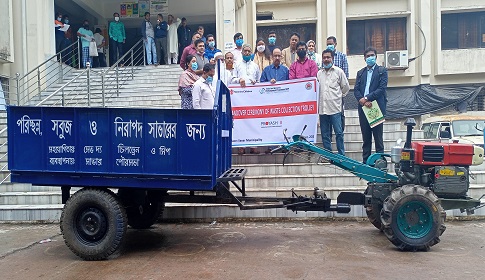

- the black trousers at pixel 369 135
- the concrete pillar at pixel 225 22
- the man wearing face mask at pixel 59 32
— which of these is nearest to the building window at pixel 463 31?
the concrete pillar at pixel 225 22

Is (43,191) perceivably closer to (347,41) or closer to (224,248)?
(224,248)

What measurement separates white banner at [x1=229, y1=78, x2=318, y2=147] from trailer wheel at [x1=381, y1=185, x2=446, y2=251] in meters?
3.64

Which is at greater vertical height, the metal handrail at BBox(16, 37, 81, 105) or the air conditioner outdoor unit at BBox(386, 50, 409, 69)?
the air conditioner outdoor unit at BBox(386, 50, 409, 69)

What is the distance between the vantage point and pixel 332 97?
8.67 metres

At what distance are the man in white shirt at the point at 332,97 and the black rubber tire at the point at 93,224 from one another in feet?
15.6

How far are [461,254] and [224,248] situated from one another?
3115 millimetres

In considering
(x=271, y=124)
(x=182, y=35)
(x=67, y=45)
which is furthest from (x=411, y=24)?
(x=67, y=45)

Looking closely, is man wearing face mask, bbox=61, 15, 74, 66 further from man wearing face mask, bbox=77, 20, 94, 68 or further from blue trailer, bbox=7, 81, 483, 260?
blue trailer, bbox=7, 81, 483, 260

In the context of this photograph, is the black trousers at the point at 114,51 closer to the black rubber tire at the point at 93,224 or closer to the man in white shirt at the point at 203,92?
the man in white shirt at the point at 203,92

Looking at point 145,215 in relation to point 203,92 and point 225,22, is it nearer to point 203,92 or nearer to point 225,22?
point 203,92

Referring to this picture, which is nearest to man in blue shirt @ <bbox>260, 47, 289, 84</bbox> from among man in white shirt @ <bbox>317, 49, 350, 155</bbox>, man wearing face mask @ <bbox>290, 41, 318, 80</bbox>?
man wearing face mask @ <bbox>290, 41, 318, 80</bbox>

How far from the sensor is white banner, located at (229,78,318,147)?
9.05 meters

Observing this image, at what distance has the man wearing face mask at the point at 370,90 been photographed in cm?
814

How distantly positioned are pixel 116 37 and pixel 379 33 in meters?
11.1
